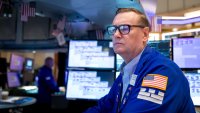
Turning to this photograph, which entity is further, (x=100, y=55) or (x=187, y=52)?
(x=100, y=55)

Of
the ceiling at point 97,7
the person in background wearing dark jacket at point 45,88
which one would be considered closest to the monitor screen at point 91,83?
the ceiling at point 97,7

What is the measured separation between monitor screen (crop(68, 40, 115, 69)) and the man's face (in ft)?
3.83

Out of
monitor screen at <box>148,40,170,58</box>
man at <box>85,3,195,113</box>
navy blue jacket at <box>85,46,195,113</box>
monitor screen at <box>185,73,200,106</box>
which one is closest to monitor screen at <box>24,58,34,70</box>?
monitor screen at <box>148,40,170,58</box>

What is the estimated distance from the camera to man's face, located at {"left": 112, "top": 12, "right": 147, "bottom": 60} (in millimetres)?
1408

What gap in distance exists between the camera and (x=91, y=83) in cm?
263

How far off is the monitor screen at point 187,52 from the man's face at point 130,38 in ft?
2.86

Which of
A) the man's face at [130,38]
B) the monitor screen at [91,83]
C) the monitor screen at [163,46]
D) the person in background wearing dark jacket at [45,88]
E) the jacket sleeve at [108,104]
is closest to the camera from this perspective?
the man's face at [130,38]

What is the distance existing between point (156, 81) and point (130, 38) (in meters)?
0.34

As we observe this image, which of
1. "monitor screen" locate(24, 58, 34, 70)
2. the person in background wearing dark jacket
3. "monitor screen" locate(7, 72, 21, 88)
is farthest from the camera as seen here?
"monitor screen" locate(24, 58, 34, 70)

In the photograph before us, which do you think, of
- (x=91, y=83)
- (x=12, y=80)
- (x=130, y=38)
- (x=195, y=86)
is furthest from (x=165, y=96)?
(x=12, y=80)

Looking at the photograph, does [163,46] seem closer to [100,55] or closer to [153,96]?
[100,55]

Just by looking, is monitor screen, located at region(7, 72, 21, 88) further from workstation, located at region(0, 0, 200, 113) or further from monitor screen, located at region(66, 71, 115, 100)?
monitor screen, located at region(66, 71, 115, 100)

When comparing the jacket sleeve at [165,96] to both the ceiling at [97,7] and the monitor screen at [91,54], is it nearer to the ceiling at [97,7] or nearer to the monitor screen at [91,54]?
the monitor screen at [91,54]

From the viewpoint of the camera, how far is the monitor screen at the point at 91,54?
262cm
